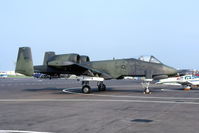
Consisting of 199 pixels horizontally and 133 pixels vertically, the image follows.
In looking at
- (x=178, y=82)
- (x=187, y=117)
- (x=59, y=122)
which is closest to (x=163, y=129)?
(x=187, y=117)

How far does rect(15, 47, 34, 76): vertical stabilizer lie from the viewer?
75.9 ft

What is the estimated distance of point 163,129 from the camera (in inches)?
282

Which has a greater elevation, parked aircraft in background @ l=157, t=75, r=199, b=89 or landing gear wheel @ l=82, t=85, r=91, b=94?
parked aircraft in background @ l=157, t=75, r=199, b=89

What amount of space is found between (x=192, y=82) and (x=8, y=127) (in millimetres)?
24352

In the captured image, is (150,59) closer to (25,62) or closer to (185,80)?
(185,80)

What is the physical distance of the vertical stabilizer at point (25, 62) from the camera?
23142 millimetres

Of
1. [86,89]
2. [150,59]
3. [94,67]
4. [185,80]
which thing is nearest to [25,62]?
[94,67]

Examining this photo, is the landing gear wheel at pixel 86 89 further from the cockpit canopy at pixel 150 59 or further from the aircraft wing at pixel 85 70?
the cockpit canopy at pixel 150 59

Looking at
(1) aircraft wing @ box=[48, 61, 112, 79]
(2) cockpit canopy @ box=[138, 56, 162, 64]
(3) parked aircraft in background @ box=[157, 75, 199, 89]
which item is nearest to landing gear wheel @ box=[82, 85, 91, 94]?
(1) aircraft wing @ box=[48, 61, 112, 79]

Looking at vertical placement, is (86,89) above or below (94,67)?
below

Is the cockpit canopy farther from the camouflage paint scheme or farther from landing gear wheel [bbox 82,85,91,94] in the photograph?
landing gear wheel [bbox 82,85,91,94]

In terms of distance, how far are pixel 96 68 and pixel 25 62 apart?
654 centimetres

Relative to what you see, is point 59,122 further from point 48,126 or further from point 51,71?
point 51,71

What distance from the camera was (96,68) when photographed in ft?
75.1
